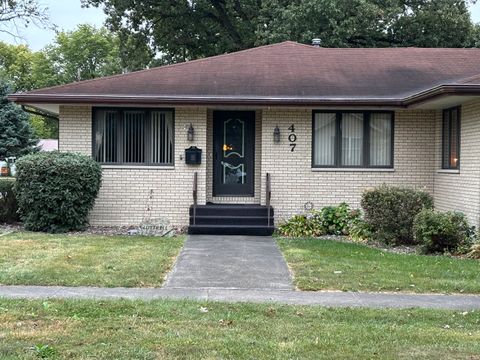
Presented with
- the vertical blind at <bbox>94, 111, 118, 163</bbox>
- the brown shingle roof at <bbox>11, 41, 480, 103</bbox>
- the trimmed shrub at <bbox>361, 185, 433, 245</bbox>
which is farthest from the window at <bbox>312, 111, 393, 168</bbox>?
the vertical blind at <bbox>94, 111, 118, 163</bbox>

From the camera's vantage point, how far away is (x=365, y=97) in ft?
44.7

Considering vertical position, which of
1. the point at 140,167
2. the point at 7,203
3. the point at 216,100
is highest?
the point at 216,100

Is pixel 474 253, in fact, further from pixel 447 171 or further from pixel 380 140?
pixel 380 140

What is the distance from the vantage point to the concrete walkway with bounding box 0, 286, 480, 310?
23.3 ft

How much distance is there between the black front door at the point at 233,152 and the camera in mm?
14836

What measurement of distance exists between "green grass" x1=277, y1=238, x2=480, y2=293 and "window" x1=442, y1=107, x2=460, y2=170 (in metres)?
3.34

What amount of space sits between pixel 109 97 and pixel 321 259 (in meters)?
6.41

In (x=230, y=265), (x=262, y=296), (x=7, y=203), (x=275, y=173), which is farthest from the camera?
(x=7, y=203)

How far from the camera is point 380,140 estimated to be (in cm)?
1437

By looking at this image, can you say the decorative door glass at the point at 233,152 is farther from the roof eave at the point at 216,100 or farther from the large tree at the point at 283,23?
the large tree at the point at 283,23

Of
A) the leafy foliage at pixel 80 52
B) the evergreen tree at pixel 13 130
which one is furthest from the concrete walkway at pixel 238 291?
the leafy foliage at pixel 80 52

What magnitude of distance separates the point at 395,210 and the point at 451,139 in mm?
2692

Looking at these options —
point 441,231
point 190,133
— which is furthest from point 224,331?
point 190,133

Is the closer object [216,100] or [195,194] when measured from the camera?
[216,100]
